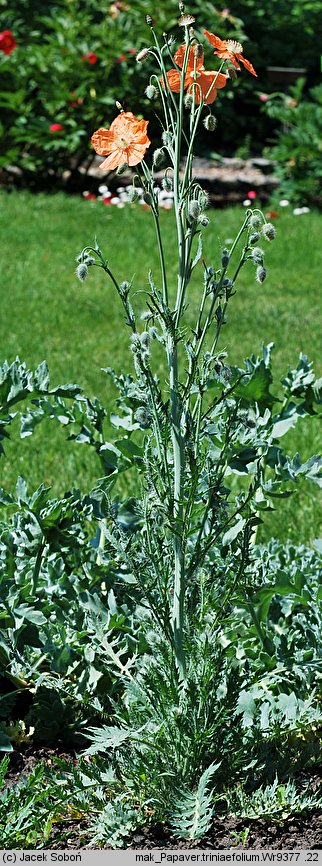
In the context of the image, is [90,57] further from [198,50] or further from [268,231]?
[268,231]

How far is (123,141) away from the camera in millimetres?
2002

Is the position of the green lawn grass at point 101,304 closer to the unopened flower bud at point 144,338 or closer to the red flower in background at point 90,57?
the red flower in background at point 90,57

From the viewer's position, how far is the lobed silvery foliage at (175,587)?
6.67 feet

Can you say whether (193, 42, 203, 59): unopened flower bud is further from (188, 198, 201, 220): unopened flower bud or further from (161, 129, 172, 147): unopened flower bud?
(188, 198, 201, 220): unopened flower bud

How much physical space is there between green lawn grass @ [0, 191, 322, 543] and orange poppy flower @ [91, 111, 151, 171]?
1.83 m

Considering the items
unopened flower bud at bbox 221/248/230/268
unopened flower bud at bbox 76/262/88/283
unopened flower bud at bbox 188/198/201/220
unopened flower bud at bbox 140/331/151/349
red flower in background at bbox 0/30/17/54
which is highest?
red flower in background at bbox 0/30/17/54

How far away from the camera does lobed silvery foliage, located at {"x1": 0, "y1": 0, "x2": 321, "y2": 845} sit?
2033 mm

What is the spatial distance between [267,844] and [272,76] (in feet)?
34.1

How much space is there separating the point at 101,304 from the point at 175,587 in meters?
4.18

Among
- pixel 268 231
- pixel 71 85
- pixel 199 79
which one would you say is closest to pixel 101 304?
pixel 71 85

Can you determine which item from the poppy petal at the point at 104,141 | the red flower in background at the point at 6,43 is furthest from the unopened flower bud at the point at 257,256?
the red flower in background at the point at 6,43

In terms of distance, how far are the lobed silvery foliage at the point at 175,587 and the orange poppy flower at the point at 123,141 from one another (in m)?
0.05

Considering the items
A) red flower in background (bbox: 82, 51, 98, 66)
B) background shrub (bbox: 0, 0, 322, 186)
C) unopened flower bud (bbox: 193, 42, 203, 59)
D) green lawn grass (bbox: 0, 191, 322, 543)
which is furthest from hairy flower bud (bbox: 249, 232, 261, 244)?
red flower in background (bbox: 82, 51, 98, 66)

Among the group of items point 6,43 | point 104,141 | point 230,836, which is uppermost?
point 6,43
